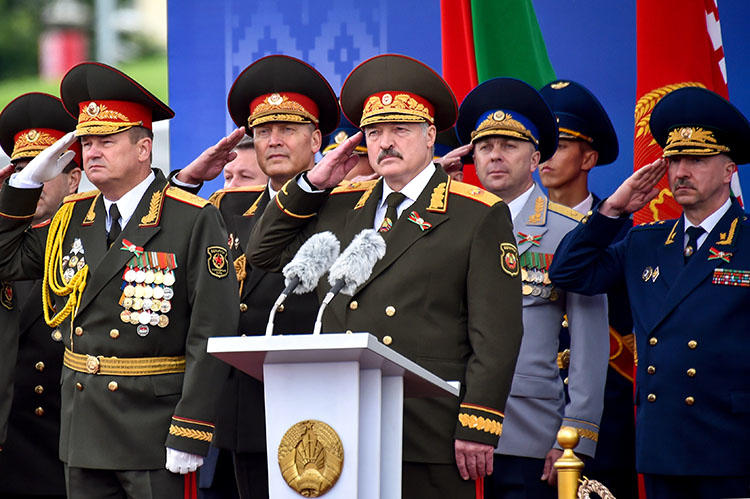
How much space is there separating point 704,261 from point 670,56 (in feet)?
4.40

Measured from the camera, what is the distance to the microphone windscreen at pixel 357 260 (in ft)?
10.2

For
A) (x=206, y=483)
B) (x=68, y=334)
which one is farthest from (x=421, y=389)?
(x=206, y=483)

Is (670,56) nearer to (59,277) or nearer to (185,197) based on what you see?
(185,197)

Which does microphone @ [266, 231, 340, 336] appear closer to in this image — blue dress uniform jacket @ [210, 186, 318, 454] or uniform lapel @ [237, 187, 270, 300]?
blue dress uniform jacket @ [210, 186, 318, 454]

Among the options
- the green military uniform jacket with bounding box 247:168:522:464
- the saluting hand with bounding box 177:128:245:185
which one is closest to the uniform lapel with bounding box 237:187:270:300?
the saluting hand with bounding box 177:128:245:185

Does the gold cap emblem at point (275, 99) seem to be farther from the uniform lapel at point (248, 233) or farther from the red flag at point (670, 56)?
the red flag at point (670, 56)

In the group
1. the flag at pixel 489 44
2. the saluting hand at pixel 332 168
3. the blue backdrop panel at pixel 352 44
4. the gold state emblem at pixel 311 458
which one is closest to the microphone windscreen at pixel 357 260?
the gold state emblem at pixel 311 458

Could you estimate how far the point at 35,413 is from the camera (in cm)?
486

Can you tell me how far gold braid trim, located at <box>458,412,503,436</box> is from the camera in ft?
11.4

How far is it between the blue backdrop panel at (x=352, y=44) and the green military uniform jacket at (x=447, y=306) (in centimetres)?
221

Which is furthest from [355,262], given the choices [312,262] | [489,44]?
[489,44]

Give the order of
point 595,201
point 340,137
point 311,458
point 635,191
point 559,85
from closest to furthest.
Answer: point 311,458
point 635,191
point 559,85
point 595,201
point 340,137

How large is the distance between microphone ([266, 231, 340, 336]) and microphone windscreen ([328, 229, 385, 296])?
3cm

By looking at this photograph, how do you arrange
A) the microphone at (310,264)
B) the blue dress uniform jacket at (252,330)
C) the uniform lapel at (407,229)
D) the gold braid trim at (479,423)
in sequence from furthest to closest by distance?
the blue dress uniform jacket at (252,330), the uniform lapel at (407,229), the gold braid trim at (479,423), the microphone at (310,264)
